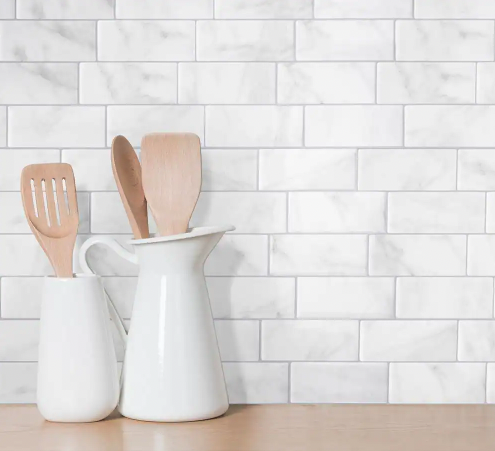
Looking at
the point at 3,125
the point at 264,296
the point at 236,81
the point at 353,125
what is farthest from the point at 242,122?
the point at 3,125

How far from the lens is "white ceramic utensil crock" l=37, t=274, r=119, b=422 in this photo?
0.97m

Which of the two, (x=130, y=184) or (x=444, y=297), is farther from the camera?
(x=444, y=297)

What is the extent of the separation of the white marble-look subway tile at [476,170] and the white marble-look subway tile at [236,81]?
330mm

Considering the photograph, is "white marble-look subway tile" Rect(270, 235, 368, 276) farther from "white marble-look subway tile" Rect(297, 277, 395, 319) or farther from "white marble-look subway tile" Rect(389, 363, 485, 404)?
"white marble-look subway tile" Rect(389, 363, 485, 404)

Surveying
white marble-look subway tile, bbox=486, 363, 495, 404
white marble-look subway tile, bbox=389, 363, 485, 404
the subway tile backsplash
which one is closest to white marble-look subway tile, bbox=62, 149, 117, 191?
the subway tile backsplash

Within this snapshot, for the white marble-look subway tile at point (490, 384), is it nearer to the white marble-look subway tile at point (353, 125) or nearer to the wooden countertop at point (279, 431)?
the wooden countertop at point (279, 431)

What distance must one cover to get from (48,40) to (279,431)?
72 centimetres

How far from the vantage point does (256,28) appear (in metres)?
1.15

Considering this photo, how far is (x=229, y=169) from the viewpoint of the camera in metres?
1.15

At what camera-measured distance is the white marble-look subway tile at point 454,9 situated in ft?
3.76

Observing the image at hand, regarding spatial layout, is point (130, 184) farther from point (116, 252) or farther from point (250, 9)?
point (250, 9)

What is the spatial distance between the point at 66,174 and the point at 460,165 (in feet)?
2.06

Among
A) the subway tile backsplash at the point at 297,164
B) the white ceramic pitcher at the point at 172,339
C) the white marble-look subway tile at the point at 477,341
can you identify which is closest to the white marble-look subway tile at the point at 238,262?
the subway tile backsplash at the point at 297,164

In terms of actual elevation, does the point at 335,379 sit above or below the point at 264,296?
below
